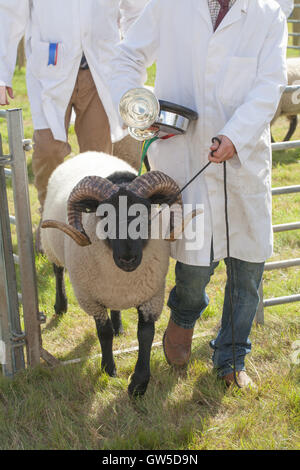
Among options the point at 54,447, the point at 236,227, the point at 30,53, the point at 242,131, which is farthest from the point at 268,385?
the point at 30,53

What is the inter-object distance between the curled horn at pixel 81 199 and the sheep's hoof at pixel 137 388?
772 mm

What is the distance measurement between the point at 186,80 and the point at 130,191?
61 cm

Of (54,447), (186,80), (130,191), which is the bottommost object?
(54,447)

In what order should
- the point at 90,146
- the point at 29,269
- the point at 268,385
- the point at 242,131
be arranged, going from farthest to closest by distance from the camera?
the point at 90,146, the point at 29,269, the point at 268,385, the point at 242,131

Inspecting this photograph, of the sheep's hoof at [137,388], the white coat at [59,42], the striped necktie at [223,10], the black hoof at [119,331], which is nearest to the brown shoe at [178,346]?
the sheep's hoof at [137,388]

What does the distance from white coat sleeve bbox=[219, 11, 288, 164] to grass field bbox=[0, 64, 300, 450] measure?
121 cm

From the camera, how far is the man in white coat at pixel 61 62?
4.17 m

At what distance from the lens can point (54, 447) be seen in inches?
105

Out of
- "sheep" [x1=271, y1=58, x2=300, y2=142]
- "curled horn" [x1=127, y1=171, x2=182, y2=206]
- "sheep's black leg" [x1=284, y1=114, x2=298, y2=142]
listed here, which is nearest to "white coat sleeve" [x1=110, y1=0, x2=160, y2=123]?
"curled horn" [x1=127, y1=171, x2=182, y2=206]

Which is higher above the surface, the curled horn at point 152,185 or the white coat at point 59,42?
the white coat at point 59,42

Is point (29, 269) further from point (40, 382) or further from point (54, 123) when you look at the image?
point (54, 123)

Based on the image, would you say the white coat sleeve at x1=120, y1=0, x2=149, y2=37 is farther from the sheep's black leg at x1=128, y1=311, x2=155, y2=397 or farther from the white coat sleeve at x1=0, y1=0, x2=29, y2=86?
the sheep's black leg at x1=128, y1=311, x2=155, y2=397

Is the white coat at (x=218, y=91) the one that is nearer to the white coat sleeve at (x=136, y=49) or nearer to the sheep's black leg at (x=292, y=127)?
the white coat sleeve at (x=136, y=49)

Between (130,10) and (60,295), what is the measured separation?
2.32 metres
